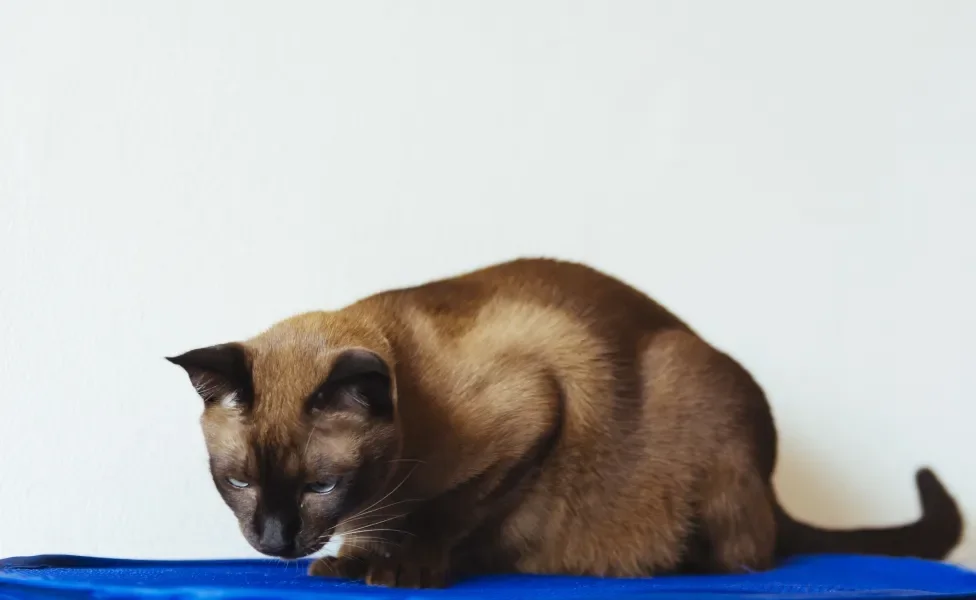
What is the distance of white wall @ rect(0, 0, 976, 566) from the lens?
1349 millimetres

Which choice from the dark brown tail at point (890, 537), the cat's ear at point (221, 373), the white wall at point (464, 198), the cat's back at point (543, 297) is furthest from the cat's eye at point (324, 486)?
the dark brown tail at point (890, 537)

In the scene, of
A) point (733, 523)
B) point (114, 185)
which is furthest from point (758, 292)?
point (114, 185)

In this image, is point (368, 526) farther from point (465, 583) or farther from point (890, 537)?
point (890, 537)

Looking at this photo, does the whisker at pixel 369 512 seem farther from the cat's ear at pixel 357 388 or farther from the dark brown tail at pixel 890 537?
the dark brown tail at pixel 890 537

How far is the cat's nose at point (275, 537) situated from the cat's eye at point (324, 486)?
47 mm

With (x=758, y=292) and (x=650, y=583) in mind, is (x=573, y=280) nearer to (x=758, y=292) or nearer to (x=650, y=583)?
(x=650, y=583)

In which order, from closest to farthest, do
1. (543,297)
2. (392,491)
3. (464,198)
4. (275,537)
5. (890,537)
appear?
(275,537), (392,491), (543,297), (890,537), (464,198)

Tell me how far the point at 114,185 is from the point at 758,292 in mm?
1207

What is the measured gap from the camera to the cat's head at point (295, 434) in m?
0.89

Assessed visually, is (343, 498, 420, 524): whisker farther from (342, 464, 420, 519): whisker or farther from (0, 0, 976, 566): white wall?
(0, 0, 976, 566): white wall

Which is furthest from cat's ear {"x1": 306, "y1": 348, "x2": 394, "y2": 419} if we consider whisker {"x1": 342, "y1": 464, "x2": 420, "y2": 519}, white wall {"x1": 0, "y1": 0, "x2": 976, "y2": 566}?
white wall {"x1": 0, "y1": 0, "x2": 976, "y2": 566}

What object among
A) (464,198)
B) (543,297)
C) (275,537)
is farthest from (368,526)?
(464,198)

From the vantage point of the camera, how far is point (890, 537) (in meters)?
1.33

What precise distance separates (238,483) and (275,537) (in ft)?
0.27
